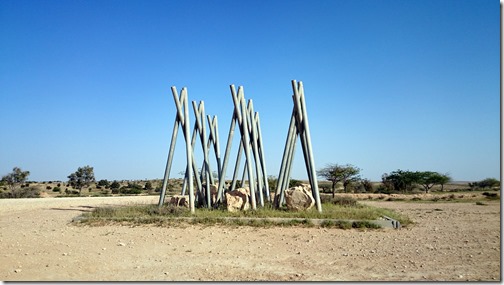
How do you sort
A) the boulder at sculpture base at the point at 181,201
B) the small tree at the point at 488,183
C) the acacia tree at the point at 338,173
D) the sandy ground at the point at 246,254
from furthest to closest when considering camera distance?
the small tree at the point at 488,183 → the acacia tree at the point at 338,173 → the boulder at sculpture base at the point at 181,201 → the sandy ground at the point at 246,254

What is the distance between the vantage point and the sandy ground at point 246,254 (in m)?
5.95

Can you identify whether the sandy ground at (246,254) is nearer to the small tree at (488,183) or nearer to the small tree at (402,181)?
the small tree at (402,181)

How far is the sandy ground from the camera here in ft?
19.5

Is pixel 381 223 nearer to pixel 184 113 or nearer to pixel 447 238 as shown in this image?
pixel 447 238

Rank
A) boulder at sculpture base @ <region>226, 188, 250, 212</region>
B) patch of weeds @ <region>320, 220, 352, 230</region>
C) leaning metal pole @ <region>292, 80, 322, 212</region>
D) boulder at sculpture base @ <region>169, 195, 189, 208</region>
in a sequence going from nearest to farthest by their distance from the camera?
patch of weeds @ <region>320, 220, 352, 230</region>
leaning metal pole @ <region>292, 80, 322, 212</region>
boulder at sculpture base @ <region>226, 188, 250, 212</region>
boulder at sculpture base @ <region>169, 195, 189, 208</region>

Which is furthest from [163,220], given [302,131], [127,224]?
[302,131]

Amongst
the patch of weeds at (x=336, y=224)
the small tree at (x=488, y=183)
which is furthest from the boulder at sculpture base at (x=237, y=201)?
the small tree at (x=488, y=183)

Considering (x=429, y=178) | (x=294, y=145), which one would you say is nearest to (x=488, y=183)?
(x=429, y=178)

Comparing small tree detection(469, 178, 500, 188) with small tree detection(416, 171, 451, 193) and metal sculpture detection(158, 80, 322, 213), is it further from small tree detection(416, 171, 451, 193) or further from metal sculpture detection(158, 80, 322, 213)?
metal sculpture detection(158, 80, 322, 213)

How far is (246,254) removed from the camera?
24.0ft

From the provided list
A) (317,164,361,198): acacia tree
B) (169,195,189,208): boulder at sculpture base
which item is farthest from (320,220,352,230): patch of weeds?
(317,164,361,198): acacia tree

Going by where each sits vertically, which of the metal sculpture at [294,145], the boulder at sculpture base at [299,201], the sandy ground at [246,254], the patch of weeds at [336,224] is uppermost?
the metal sculpture at [294,145]

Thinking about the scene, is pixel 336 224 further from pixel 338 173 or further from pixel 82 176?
pixel 82 176

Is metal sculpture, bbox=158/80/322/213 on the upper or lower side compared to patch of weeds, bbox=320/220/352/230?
upper
